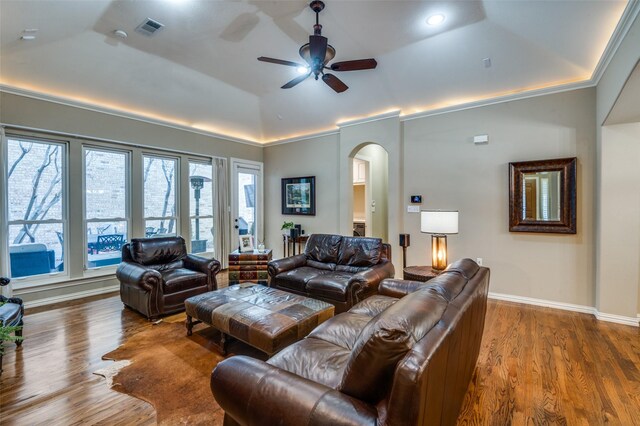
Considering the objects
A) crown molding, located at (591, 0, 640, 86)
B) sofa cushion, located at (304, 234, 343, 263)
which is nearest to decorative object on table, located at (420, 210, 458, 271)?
sofa cushion, located at (304, 234, 343, 263)

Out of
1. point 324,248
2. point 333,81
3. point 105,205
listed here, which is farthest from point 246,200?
point 333,81

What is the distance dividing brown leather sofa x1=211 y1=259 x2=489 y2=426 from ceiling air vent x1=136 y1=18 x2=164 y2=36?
3.70 metres

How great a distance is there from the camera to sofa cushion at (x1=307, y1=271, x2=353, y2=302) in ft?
10.9

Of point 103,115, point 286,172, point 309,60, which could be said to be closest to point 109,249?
point 103,115

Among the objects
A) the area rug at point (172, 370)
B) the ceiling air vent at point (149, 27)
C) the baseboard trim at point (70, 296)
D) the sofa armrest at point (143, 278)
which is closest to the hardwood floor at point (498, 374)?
the area rug at point (172, 370)

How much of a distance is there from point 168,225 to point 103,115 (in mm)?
2034

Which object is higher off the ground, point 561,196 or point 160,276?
point 561,196

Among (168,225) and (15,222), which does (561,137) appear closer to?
(168,225)

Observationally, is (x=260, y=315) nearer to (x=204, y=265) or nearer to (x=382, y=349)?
(x=382, y=349)

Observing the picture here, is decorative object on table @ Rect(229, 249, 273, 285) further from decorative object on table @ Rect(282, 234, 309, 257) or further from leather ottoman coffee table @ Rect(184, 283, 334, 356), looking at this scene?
decorative object on table @ Rect(282, 234, 309, 257)

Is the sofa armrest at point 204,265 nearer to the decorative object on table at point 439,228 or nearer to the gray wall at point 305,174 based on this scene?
the gray wall at point 305,174

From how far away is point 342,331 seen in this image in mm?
2072

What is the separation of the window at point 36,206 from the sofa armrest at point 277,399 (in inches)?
170

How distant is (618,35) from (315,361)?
3.85 metres
